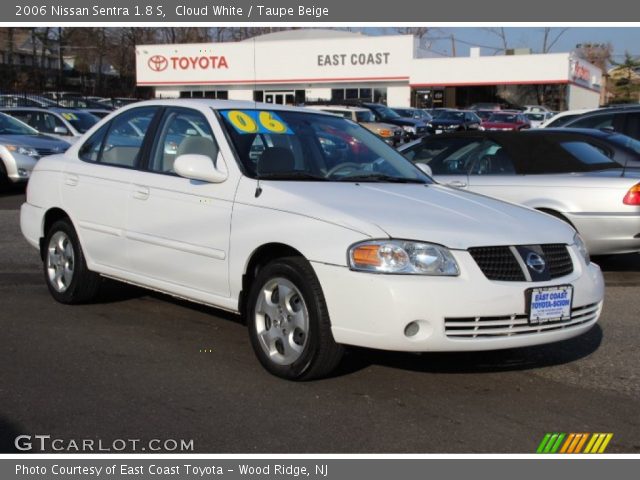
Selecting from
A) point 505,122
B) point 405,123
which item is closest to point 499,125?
point 505,122

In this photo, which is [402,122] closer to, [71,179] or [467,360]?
[71,179]

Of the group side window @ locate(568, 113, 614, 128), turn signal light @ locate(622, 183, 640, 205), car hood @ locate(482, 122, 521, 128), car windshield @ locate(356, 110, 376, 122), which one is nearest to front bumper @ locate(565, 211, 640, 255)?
turn signal light @ locate(622, 183, 640, 205)

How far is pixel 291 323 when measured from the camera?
16.3ft

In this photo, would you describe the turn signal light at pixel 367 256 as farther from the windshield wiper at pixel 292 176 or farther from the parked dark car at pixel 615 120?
the parked dark car at pixel 615 120

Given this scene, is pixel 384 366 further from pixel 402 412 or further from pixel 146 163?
pixel 146 163

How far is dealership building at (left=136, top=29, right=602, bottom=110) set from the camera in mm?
48344

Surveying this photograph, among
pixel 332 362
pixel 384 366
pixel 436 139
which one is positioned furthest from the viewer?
pixel 436 139

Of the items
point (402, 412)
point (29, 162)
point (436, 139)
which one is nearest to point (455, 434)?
point (402, 412)

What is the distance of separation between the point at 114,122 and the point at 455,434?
3.89 m

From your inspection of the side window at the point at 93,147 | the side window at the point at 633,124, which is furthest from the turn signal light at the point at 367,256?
the side window at the point at 633,124

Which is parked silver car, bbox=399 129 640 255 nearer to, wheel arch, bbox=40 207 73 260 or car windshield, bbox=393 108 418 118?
wheel arch, bbox=40 207 73 260

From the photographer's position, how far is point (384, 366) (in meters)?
5.36

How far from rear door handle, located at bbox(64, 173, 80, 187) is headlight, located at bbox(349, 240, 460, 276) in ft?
9.67

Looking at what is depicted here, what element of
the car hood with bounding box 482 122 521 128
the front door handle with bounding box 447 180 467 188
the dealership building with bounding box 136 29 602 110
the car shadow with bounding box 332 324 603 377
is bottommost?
the car shadow with bounding box 332 324 603 377
